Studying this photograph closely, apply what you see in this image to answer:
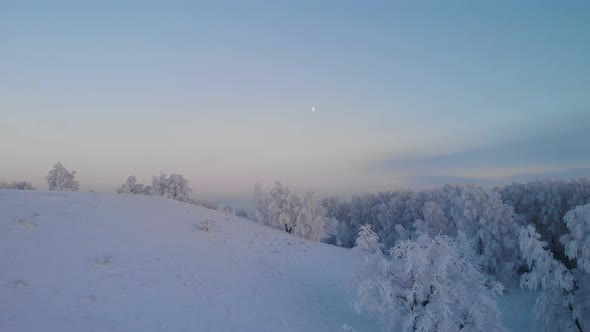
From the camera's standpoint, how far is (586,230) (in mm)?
19906

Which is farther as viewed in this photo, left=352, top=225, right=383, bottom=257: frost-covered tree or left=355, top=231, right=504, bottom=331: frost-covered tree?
left=352, top=225, right=383, bottom=257: frost-covered tree

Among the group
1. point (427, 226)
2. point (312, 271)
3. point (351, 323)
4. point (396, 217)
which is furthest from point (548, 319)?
point (396, 217)

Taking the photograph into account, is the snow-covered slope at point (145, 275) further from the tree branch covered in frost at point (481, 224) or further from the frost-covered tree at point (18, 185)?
the frost-covered tree at point (18, 185)

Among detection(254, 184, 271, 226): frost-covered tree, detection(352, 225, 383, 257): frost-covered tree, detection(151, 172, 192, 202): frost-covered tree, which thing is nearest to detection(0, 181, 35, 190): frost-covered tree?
detection(151, 172, 192, 202): frost-covered tree

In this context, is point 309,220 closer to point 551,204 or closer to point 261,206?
point 261,206

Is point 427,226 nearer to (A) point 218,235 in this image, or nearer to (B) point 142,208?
(A) point 218,235

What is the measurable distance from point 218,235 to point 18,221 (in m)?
15.7

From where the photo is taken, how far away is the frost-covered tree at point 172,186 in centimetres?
7119

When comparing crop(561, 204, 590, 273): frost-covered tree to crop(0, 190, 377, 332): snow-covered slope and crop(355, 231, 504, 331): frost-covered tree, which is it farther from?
crop(0, 190, 377, 332): snow-covered slope

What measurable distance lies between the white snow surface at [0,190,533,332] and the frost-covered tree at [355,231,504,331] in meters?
2.98

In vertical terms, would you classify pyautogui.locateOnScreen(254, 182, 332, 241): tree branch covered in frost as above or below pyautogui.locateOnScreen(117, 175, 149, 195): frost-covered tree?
below

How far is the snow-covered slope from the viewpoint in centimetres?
1748

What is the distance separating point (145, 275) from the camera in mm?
22750

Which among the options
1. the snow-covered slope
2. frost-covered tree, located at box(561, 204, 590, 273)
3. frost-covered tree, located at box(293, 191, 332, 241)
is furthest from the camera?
frost-covered tree, located at box(293, 191, 332, 241)
